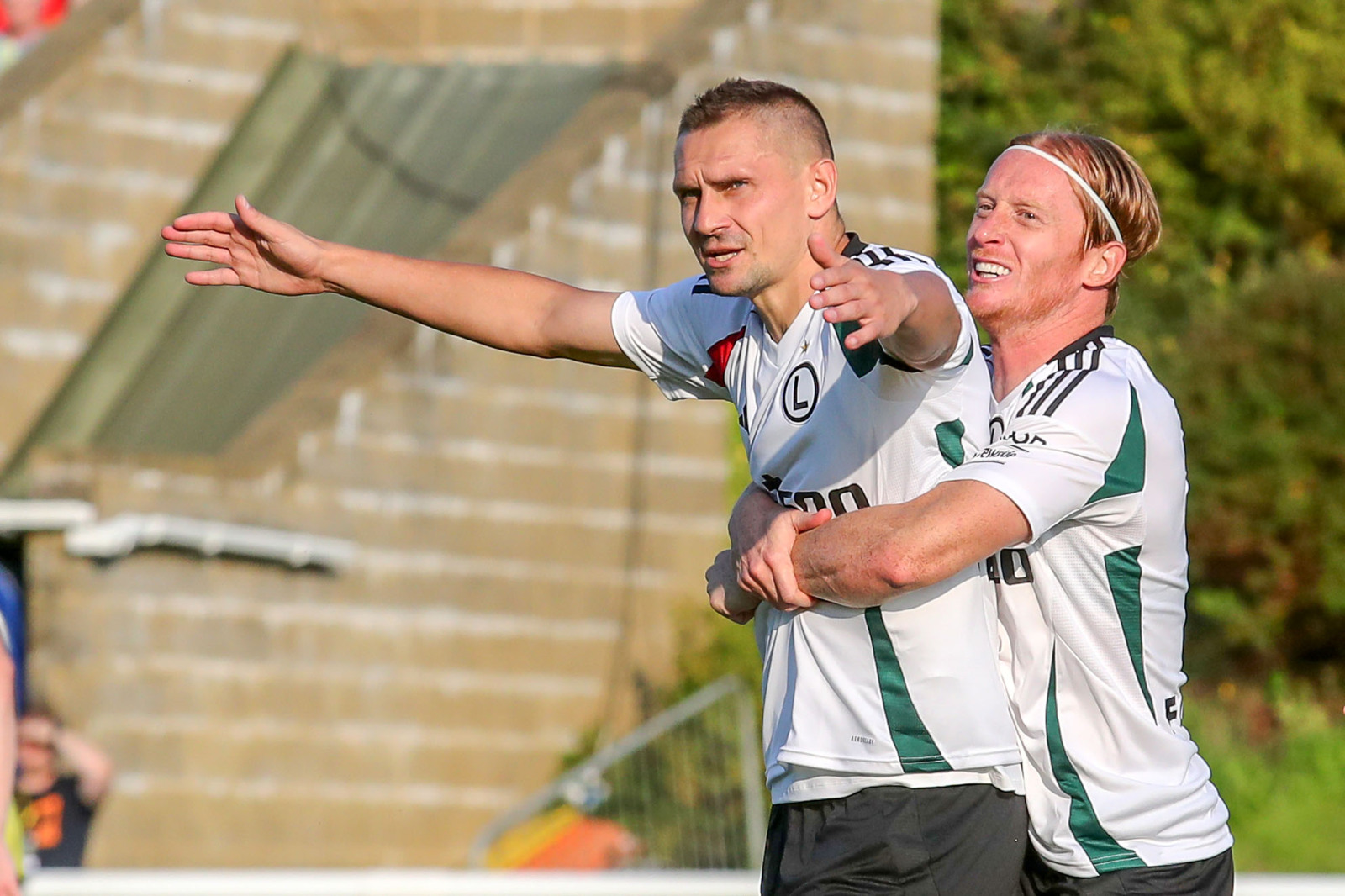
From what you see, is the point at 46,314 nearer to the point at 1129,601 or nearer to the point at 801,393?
the point at 801,393

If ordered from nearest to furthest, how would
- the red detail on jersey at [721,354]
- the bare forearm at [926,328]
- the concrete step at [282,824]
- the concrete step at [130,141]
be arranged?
1. the bare forearm at [926,328]
2. the red detail on jersey at [721,354]
3. the concrete step at [282,824]
4. the concrete step at [130,141]

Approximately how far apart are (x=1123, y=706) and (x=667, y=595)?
7829 mm

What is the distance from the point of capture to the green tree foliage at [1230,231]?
499 inches

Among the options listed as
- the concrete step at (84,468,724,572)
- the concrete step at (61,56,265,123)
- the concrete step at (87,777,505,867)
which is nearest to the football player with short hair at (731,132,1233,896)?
the concrete step at (84,468,724,572)

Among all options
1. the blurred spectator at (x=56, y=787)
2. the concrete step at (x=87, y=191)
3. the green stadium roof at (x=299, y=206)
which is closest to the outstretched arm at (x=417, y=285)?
the blurred spectator at (x=56, y=787)

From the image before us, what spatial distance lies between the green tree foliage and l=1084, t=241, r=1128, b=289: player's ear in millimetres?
9430

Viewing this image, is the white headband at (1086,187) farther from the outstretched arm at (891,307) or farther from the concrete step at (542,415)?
the concrete step at (542,415)

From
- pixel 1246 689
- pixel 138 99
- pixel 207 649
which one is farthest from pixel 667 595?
pixel 138 99

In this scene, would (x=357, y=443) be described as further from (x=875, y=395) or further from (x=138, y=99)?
(x=875, y=395)

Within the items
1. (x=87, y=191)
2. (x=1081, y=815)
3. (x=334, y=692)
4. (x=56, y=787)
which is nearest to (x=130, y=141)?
(x=87, y=191)

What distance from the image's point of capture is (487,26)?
15.2 meters

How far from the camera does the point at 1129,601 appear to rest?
11.5 feet

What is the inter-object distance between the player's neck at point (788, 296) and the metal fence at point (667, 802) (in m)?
6.48

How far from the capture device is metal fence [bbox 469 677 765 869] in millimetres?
9758
